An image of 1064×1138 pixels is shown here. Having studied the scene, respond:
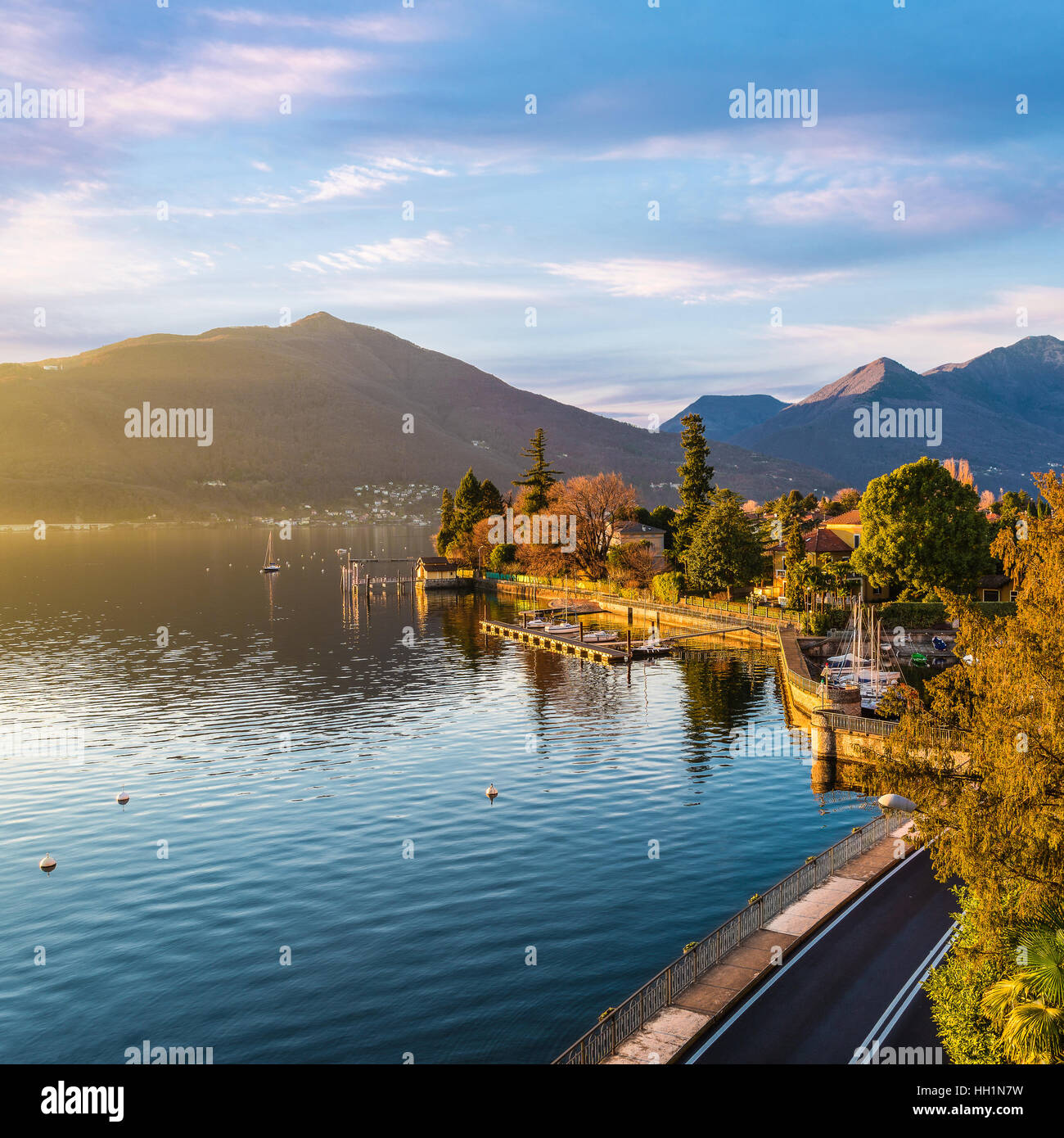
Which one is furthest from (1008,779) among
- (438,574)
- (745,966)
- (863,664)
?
(438,574)

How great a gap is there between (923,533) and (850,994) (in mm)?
78213

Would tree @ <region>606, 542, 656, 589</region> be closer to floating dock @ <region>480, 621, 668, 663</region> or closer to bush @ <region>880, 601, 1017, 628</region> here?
floating dock @ <region>480, 621, 668, 663</region>

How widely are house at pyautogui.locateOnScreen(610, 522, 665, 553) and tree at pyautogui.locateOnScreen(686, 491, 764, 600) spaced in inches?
1050

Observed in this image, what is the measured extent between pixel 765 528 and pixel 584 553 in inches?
1307

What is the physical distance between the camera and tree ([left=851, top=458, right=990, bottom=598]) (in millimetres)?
96062

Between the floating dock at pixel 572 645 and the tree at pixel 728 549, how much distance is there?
16250 mm

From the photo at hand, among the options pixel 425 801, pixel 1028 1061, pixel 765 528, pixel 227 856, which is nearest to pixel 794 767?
pixel 425 801

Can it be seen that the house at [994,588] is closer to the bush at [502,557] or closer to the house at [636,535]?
the house at [636,535]

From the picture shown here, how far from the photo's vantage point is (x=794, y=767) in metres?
61.9

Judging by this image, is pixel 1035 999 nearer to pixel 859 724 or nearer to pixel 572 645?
pixel 859 724

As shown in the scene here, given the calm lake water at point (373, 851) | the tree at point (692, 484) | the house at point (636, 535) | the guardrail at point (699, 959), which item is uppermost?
the tree at point (692, 484)

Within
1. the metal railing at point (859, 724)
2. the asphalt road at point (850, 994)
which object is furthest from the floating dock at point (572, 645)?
the asphalt road at point (850, 994)

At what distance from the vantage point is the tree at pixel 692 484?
13500 cm

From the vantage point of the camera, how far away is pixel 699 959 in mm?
28578
